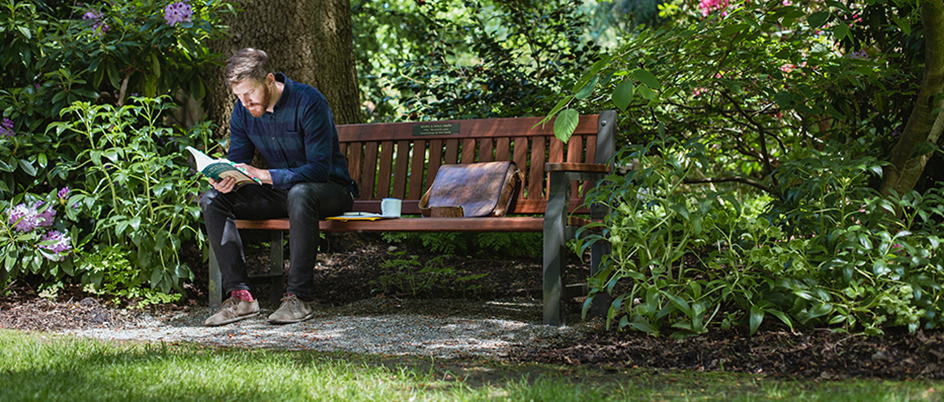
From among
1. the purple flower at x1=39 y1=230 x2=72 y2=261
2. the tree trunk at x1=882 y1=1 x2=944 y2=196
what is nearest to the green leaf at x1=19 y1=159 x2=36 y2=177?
the purple flower at x1=39 y1=230 x2=72 y2=261

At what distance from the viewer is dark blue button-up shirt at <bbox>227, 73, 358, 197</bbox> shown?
362cm

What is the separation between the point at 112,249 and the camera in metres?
3.85

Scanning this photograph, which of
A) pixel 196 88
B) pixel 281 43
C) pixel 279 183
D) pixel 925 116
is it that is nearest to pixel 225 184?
pixel 279 183

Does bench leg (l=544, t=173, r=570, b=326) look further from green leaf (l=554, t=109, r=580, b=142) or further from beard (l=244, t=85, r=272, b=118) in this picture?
beard (l=244, t=85, r=272, b=118)

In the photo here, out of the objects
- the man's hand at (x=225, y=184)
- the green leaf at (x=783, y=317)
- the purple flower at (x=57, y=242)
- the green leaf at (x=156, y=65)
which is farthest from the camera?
the green leaf at (x=156, y=65)

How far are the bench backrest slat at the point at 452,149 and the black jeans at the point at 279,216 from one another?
441 mm

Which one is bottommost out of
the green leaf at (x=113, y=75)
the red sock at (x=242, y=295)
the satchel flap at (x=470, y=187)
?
the red sock at (x=242, y=295)

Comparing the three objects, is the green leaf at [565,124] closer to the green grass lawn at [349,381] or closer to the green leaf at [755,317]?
the green grass lawn at [349,381]

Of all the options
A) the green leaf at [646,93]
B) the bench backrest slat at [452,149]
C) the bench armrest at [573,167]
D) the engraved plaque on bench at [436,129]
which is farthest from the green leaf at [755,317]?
the engraved plaque on bench at [436,129]

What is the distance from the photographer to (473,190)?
3779 mm

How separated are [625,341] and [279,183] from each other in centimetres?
195

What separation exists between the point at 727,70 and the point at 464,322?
1.93m

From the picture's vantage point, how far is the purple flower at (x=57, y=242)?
3795 mm

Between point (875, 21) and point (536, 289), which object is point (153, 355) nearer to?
point (536, 289)
